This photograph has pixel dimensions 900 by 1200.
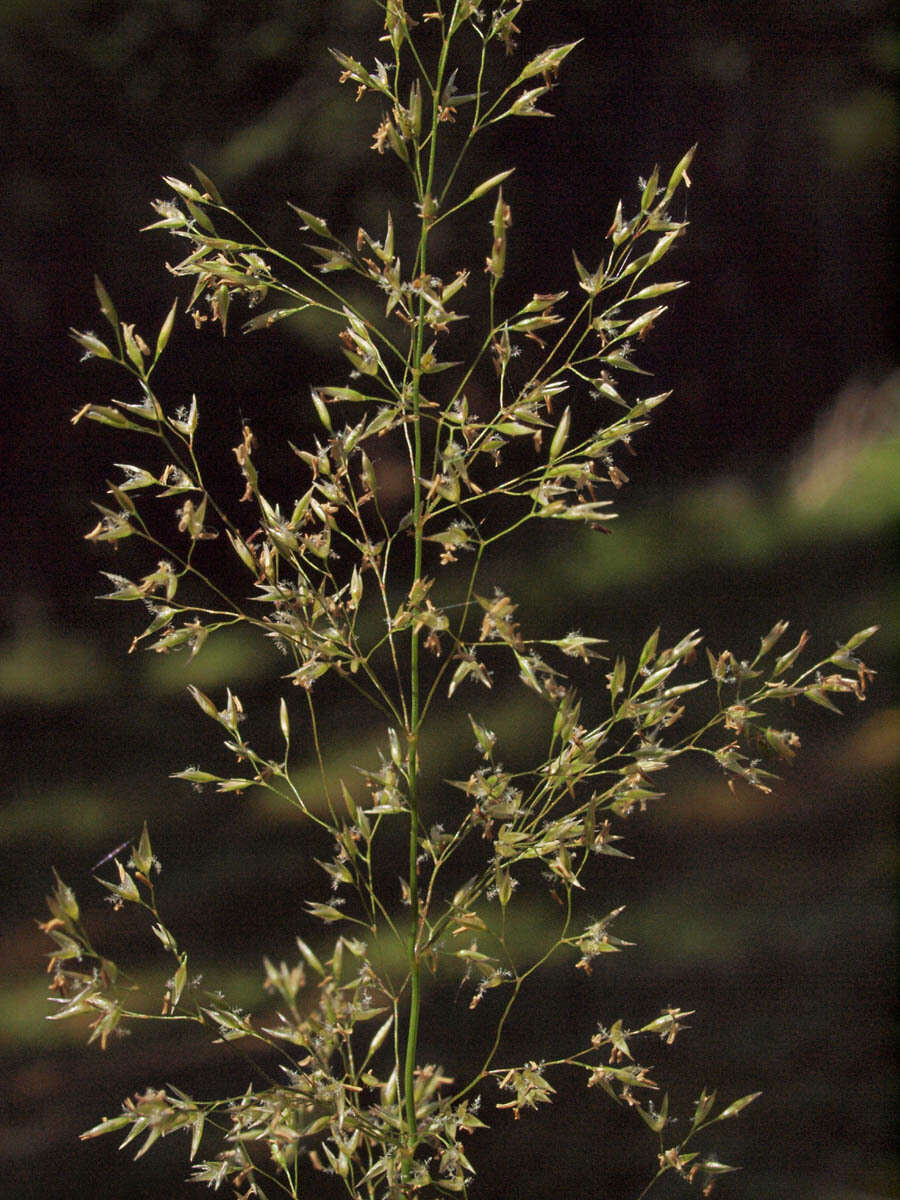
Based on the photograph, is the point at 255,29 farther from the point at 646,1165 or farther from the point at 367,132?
the point at 646,1165

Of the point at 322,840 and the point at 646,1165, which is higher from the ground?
the point at 322,840

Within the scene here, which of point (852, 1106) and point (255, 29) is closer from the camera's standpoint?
point (255, 29)

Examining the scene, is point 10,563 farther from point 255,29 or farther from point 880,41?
point 880,41

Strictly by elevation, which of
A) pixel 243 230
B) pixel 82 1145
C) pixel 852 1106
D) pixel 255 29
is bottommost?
pixel 852 1106

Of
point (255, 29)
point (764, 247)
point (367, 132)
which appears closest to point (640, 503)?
point (764, 247)

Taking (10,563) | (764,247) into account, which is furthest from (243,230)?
(764,247)

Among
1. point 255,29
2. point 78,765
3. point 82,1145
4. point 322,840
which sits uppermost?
point 255,29
